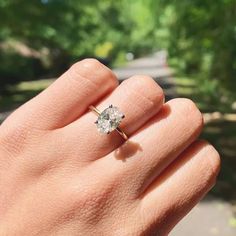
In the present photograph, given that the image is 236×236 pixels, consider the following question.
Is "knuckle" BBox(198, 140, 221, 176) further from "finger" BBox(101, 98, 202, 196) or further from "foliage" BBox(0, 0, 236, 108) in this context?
"foliage" BBox(0, 0, 236, 108)

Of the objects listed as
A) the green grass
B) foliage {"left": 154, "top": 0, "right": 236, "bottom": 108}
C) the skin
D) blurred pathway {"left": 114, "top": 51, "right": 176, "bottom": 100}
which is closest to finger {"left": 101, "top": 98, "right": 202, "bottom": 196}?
the skin

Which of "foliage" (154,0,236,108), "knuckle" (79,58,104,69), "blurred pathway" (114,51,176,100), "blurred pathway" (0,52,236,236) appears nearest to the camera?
"knuckle" (79,58,104,69)

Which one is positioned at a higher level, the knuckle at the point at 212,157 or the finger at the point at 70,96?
the finger at the point at 70,96

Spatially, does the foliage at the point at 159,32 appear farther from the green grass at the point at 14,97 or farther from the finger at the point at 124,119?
the finger at the point at 124,119

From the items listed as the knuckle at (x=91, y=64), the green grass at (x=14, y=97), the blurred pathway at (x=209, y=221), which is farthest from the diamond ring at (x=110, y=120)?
the green grass at (x=14, y=97)

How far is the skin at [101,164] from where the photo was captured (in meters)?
1.45

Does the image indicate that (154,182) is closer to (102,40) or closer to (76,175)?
(76,175)

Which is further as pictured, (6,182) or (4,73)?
(4,73)

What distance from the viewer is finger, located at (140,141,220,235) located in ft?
4.79

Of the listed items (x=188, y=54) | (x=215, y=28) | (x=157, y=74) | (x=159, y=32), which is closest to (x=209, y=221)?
(x=215, y=28)

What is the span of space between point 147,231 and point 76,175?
0.27 m

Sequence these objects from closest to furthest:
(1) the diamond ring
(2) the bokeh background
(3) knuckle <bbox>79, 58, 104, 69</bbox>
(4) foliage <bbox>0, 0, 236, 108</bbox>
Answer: (1) the diamond ring, (3) knuckle <bbox>79, 58, 104, 69</bbox>, (2) the bokeh background, (4) foliage <bbox>0, 0, 236, 108</bbox>

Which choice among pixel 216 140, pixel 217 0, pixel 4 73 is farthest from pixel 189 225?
pixel 4 73

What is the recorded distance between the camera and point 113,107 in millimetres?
1486
